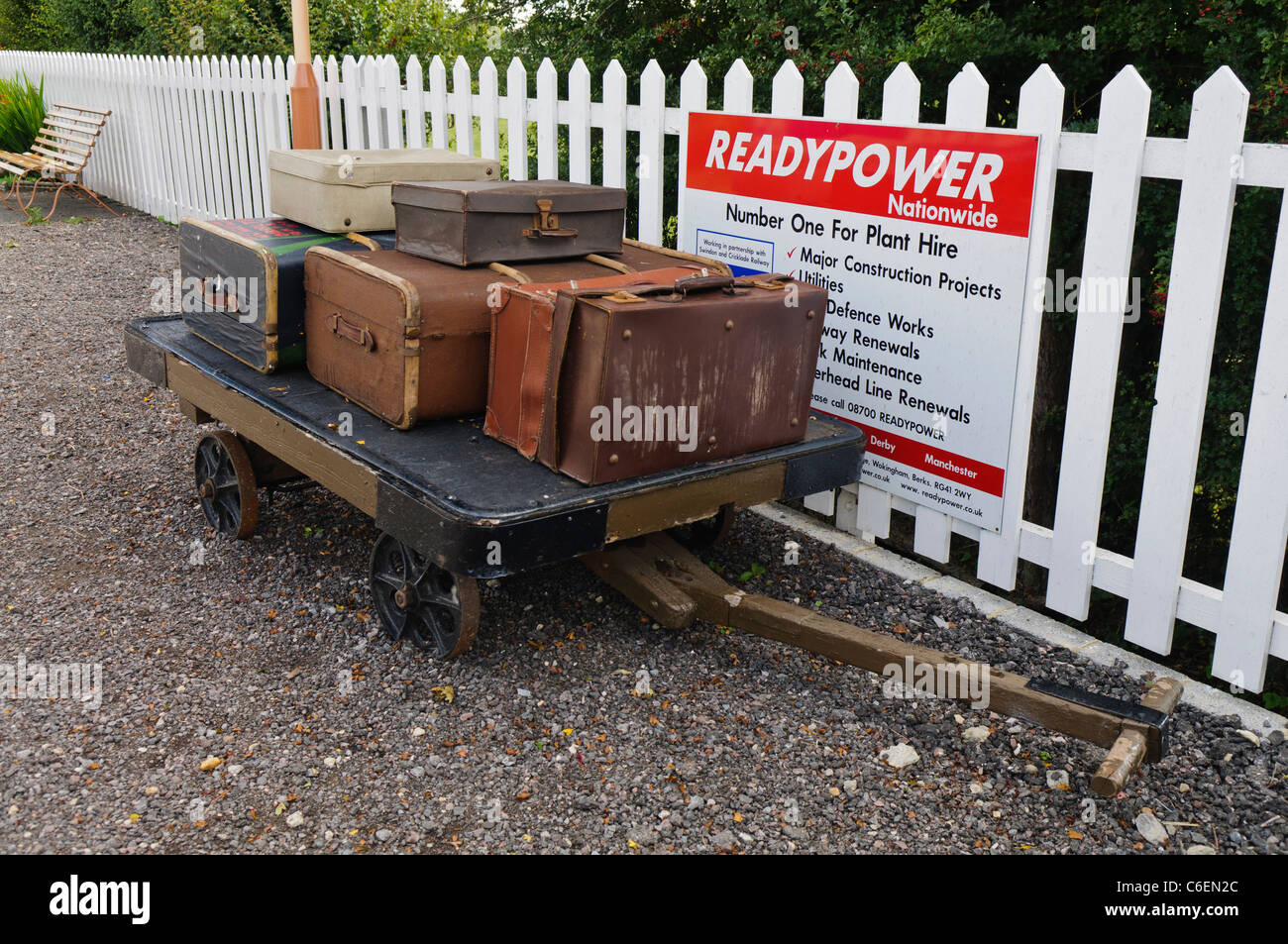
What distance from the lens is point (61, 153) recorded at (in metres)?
12.7

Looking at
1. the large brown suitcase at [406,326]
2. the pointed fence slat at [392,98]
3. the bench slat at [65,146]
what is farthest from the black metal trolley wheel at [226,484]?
the bench slat at [65,146]

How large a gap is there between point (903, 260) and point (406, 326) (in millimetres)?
1763

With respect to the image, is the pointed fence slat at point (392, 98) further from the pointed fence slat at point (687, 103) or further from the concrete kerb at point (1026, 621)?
the concrete kerb at point (1026, 621)

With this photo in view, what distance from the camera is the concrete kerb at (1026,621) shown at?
3395 millimetres

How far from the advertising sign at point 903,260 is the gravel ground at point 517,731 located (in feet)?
1.68

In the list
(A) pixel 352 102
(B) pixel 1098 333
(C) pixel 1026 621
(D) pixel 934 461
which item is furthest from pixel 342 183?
(A) pixel 352 102

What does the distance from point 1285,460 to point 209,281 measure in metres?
3.59

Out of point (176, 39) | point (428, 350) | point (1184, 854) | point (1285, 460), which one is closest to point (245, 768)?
point (428, 350)

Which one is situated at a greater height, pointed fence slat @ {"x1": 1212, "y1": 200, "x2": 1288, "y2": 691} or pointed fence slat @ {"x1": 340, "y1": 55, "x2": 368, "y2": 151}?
pointed fence slat @ {"x1": 340, "y1": 55, "x2": 368, "y2": 151}

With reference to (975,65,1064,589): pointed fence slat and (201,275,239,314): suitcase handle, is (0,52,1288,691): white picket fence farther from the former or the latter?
(201,275,239,314): suitcase handle

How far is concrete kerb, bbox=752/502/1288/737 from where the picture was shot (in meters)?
3.39

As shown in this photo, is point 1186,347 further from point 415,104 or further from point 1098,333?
point 415,104

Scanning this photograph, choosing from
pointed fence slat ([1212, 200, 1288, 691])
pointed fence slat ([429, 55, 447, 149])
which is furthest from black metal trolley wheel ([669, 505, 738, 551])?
pointed fence slat ([429, 55, 447, 149])

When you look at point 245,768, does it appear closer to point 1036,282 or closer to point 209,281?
point 209,281
